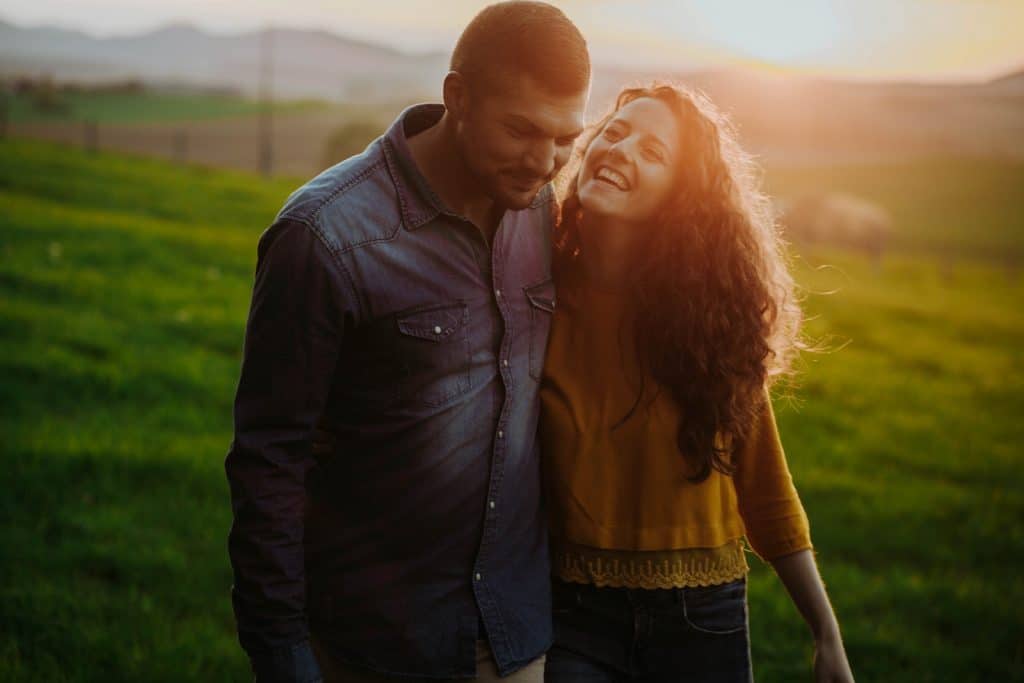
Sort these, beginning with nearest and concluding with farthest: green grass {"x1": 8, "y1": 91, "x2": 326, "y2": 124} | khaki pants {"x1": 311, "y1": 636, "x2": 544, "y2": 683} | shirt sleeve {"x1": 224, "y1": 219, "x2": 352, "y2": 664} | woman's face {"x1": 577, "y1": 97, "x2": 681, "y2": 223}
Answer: shirt sleeve {"x1": 224, "y1": 219, "x2": 352, "y2": 664}, khaki pants {"x1": 311, "y1": 636, "x2": 544, "y2": 683}, woman's face {"x1": 577, "y1": 97, "x2": 681, "y2": 223}, green grass {"x1": 8, "y1": 91, "x2": 326, "y2": 124}

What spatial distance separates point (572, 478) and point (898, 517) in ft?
16.8

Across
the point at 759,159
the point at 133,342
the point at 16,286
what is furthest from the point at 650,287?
the point at 16,286

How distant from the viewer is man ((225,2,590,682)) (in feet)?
7.13

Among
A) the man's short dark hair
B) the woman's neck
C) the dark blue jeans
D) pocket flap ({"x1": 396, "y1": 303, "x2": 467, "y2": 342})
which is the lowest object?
the dark blue jeans

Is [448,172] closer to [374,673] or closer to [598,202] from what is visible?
[598,202]

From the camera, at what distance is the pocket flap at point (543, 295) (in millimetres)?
2621

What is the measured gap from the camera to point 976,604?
5695 millimetres

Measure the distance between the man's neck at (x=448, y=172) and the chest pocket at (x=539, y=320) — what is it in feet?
0.84

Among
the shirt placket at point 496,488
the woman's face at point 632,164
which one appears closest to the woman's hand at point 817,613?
the shirt placket at point 496,488

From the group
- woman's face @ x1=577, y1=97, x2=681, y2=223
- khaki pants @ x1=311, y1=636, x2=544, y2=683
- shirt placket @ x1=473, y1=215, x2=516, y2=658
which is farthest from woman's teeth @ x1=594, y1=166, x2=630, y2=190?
khaki pants @ x1=311, y1=636, x2=544, y2=683

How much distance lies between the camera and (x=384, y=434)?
231 cm

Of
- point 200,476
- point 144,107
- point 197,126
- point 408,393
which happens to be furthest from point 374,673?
point 144,107

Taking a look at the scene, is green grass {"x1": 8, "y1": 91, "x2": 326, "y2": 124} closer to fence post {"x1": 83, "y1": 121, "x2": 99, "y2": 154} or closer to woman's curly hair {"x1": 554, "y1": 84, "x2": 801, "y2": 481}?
fence post {"x1": 83, "y1": 121, "x2": 99, "y2": 154}

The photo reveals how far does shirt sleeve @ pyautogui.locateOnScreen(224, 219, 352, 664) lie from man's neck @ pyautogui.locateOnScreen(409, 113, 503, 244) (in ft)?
1.25
